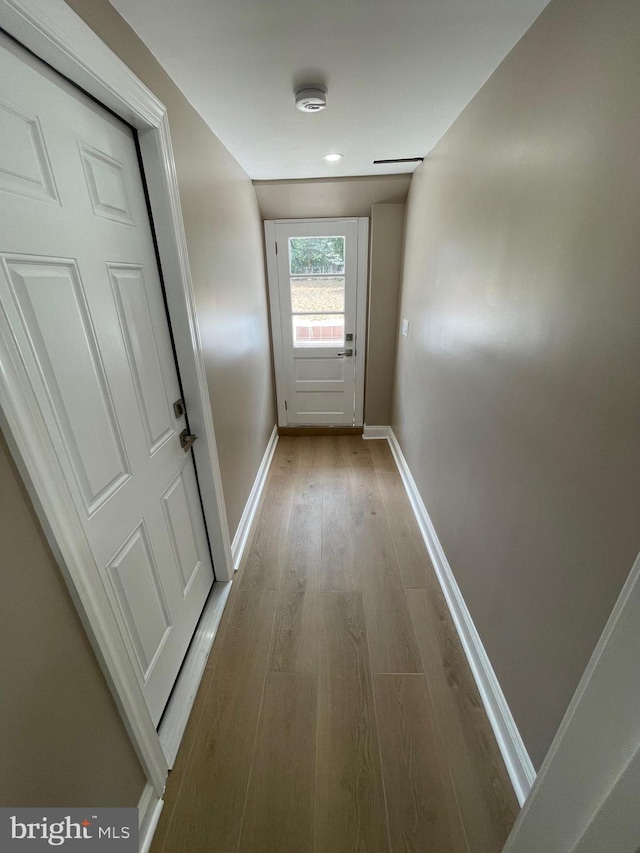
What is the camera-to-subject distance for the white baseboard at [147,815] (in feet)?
3.27

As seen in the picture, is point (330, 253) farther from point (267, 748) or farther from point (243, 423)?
point (267, 748)

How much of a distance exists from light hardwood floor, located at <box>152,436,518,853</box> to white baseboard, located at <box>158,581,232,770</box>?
0.12 feet

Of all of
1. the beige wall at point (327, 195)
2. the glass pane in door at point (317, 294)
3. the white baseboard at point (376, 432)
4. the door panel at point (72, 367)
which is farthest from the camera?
the white baseboard at point (376, 432)

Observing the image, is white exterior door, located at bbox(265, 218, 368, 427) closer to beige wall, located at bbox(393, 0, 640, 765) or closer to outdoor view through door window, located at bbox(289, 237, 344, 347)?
outdoor view through door window, located at bbox(289, 237, 344, 347)

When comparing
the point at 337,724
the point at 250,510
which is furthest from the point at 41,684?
the point at 250,510

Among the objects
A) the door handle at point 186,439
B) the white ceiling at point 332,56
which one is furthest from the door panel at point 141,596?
the white ceiling at point 332,56

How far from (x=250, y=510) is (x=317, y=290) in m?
1.98

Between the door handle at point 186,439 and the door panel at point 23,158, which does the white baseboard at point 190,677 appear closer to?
the door handle at point 186,439

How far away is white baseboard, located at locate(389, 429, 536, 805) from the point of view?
1095 mm

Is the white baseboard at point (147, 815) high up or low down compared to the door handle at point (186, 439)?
down

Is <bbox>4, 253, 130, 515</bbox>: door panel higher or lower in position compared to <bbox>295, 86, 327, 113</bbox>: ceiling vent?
lower

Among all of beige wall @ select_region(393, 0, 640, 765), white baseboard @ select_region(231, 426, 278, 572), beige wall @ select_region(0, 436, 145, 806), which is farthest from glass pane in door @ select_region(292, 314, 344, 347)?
beige wall @ select_region(0, 436, 145, 806)

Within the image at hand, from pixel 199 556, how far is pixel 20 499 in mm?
1129

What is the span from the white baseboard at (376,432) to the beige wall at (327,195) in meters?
1.90
